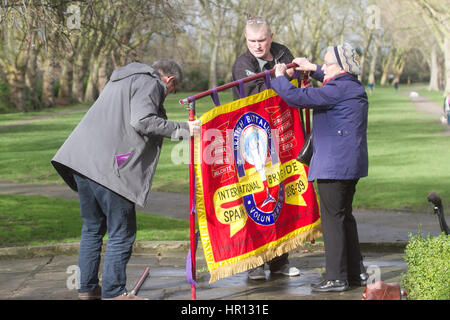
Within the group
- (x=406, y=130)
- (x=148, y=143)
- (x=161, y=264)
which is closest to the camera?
(x=148, y=143)

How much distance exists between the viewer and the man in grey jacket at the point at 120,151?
5.39 meters

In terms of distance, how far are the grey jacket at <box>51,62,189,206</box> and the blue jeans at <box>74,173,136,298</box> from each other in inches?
5.1

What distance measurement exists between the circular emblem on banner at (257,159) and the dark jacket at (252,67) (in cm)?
29

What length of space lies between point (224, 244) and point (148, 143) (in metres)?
1.04

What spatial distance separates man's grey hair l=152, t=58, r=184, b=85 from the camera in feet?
18.5

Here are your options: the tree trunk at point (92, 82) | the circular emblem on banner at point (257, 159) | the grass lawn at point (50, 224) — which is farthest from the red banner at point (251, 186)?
the tree trunk at point (92, 82)

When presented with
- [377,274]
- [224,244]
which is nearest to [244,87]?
[224,244]

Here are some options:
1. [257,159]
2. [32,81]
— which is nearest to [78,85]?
[32,81]

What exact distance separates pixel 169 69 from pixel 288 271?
2200mm

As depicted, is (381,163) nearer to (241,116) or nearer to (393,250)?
(393,250)

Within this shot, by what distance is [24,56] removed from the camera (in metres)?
42.3

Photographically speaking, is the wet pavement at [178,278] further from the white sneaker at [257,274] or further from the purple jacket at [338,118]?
the purple jacket at [338,118]

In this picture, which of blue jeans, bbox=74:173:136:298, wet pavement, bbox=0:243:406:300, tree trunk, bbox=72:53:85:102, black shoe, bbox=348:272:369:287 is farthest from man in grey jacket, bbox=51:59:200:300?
tree trunk, bbox=72:53:85:102

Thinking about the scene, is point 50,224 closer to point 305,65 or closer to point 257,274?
point 257,274
